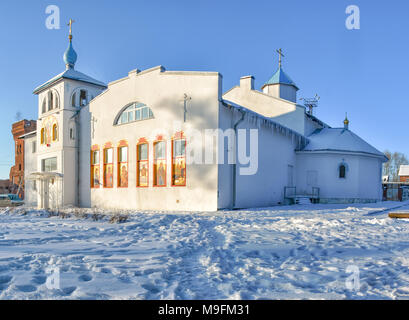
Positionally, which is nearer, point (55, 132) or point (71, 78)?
point (71, 78)

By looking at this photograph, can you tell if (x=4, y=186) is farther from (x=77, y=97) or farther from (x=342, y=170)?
(x=342, y=170)

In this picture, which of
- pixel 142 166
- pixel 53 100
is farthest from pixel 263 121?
pixel 53 100

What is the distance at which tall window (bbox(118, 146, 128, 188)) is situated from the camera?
18766 mm

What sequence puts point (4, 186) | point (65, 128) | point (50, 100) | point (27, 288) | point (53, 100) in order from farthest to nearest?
point (4, 186)
point (50, 100)
point (53, 100)
point (65, 128)
point (27, 288)

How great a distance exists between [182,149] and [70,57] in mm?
13201

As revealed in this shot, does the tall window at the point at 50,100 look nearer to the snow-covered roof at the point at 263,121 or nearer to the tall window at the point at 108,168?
the tall window at the point at 108,168

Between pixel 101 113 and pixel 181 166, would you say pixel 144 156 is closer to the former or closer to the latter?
pixel 181 166

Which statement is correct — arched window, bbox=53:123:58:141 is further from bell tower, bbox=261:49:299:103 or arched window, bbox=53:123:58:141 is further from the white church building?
bell tower, bbox=261:49:299:103

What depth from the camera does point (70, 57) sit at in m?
23.6

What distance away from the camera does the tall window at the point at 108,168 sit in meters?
19.6

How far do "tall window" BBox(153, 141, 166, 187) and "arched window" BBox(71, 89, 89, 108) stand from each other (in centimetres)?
850

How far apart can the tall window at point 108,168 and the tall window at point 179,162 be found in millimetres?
5032
